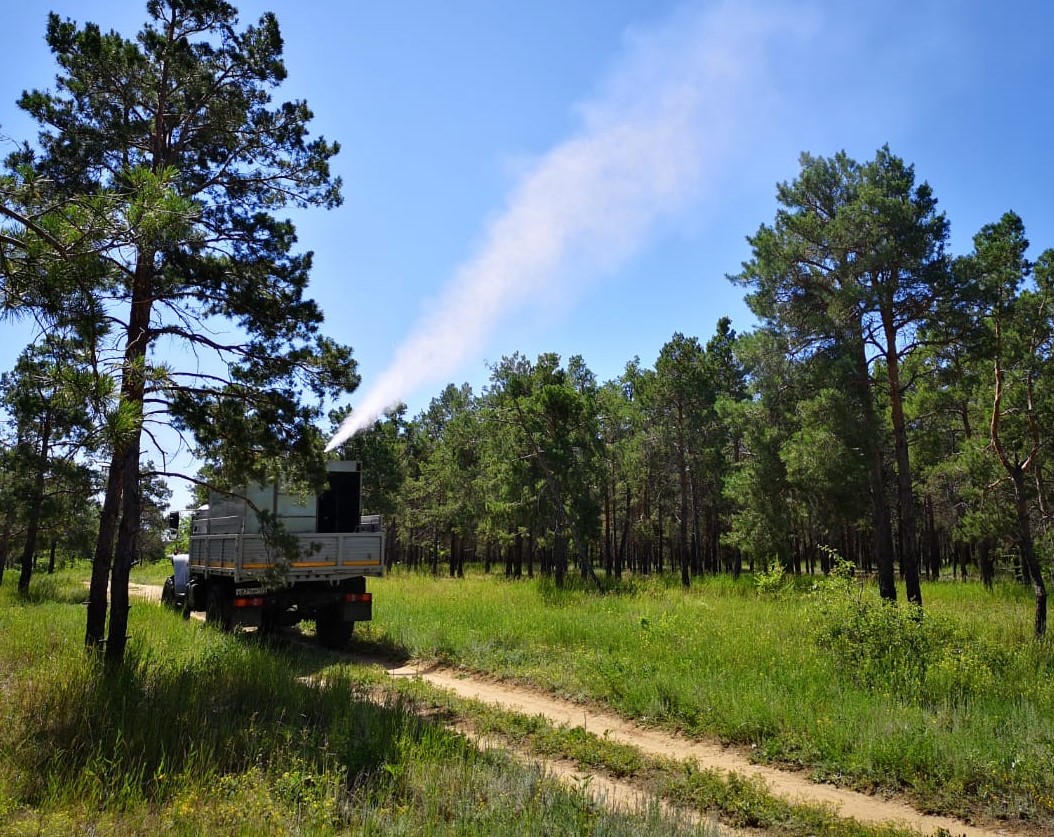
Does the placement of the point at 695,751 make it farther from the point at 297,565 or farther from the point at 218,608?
the point at 218,608

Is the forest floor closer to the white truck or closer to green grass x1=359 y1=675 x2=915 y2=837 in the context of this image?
green grass x1=359 y1=675 x2=915 y2=837

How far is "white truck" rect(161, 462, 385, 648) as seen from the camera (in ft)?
38.8

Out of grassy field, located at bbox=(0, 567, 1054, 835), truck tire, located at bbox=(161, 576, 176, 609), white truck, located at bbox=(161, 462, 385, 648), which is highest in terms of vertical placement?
white truck, located at bbox=(161, 462, 385, 648)

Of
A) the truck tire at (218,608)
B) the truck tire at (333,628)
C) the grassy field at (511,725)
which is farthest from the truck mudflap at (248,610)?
the truck tire at (333,628)

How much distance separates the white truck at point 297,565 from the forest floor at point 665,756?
133 inches

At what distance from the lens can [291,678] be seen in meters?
8.27

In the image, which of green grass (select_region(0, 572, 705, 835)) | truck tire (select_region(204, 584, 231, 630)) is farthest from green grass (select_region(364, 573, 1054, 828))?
truck tire (select_region(204, 584, 231, 630))

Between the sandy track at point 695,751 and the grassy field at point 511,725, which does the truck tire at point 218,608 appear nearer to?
the grassy field at point 511,725

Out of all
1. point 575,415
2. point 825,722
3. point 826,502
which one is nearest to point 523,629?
point 825,722

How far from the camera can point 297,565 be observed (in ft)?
38.9

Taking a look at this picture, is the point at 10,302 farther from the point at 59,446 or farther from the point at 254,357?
the point at 254,357

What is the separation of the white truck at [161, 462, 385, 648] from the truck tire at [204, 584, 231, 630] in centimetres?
2

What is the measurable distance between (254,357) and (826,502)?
24.2 metres

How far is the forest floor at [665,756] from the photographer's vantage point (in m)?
4.93
